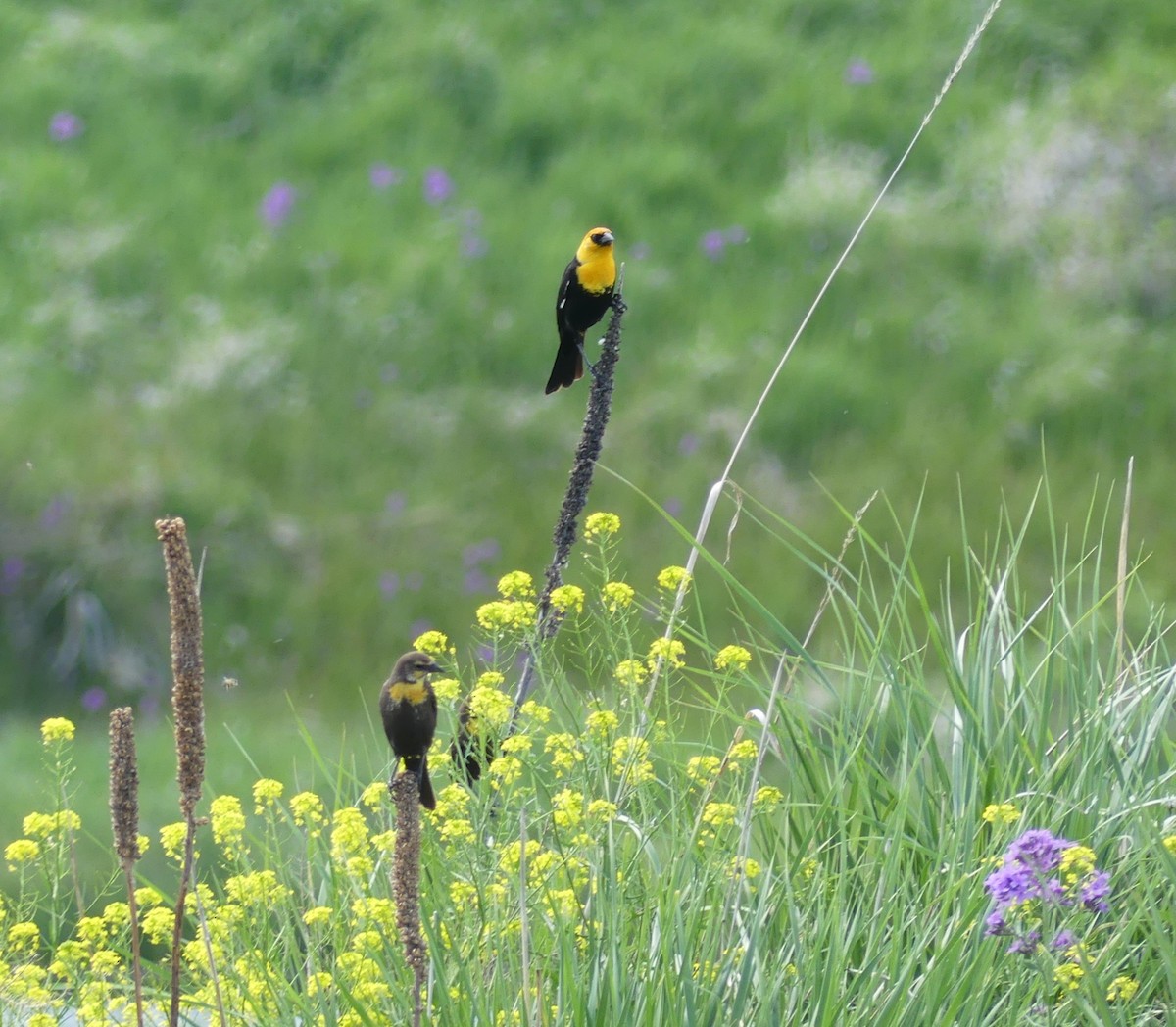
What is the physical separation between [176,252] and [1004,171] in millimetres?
4228

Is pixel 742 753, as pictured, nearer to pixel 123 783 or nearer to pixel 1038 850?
pixel 1038 850

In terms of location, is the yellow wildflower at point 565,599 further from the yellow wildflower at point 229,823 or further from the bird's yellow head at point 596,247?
the bird's yellow head at point 596,247

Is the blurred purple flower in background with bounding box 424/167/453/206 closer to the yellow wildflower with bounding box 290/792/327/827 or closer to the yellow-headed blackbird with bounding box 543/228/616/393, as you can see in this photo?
the yellow-headed blackbird with bounding box 543/228/616/393

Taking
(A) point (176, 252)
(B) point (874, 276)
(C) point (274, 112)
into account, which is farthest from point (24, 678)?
(B) point (874, 276)

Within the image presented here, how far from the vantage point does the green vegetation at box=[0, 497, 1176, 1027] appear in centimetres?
191

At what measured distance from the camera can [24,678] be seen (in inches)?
248

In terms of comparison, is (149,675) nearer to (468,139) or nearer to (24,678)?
(24,678)

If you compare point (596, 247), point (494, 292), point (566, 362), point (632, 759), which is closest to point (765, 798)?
point (632, 759)

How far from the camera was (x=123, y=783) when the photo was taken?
5.16 feet

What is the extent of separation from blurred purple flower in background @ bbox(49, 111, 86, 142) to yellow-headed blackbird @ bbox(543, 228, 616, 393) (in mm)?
5399

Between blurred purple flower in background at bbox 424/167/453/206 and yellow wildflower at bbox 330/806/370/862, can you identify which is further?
blurred purple flower in background at bbox 424/167/453/206

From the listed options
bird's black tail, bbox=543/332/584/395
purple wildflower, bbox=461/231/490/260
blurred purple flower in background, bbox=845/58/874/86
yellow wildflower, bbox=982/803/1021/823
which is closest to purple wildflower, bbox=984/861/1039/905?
yellow wildflower, bbox=982/803/1021/823

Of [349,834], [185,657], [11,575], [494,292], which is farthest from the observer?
[494,292]

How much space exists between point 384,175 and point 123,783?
6671 mm
